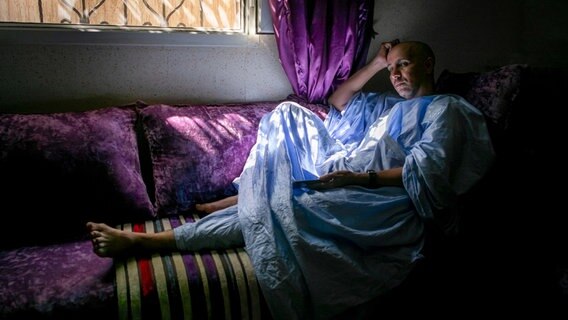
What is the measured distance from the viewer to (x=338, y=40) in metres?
2.08

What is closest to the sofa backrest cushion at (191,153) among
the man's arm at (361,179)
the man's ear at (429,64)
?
the man's arm at (361,179)

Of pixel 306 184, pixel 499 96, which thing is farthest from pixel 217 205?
pixel 499 96

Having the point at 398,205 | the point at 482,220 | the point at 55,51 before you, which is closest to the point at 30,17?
the point at 55,51

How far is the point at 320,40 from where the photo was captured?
2.05m

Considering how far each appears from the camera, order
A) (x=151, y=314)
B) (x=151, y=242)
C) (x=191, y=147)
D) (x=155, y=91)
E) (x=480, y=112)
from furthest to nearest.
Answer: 1. (x=155, y=91)
2. (x=191, y=147)
3. (x=480, y=112)
4. (x=151, y=242)
5. (x=151, y=314)

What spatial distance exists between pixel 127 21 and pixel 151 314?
142cm

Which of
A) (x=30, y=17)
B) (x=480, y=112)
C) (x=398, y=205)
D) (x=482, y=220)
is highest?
(x=30, y=17)

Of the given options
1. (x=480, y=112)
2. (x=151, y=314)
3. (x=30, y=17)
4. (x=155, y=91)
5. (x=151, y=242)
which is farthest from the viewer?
(x=155, y=91)

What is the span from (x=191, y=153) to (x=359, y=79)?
2.97 feet

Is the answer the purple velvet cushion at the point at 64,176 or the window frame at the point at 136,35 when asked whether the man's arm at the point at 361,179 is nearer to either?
the purple velvet cushion at the point at 64,176

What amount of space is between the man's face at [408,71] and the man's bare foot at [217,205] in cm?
88

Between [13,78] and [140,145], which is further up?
[13,78]

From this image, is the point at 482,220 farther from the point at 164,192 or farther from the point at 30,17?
the point at 30,17

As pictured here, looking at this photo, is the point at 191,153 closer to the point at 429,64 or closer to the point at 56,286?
the point at 56,286
